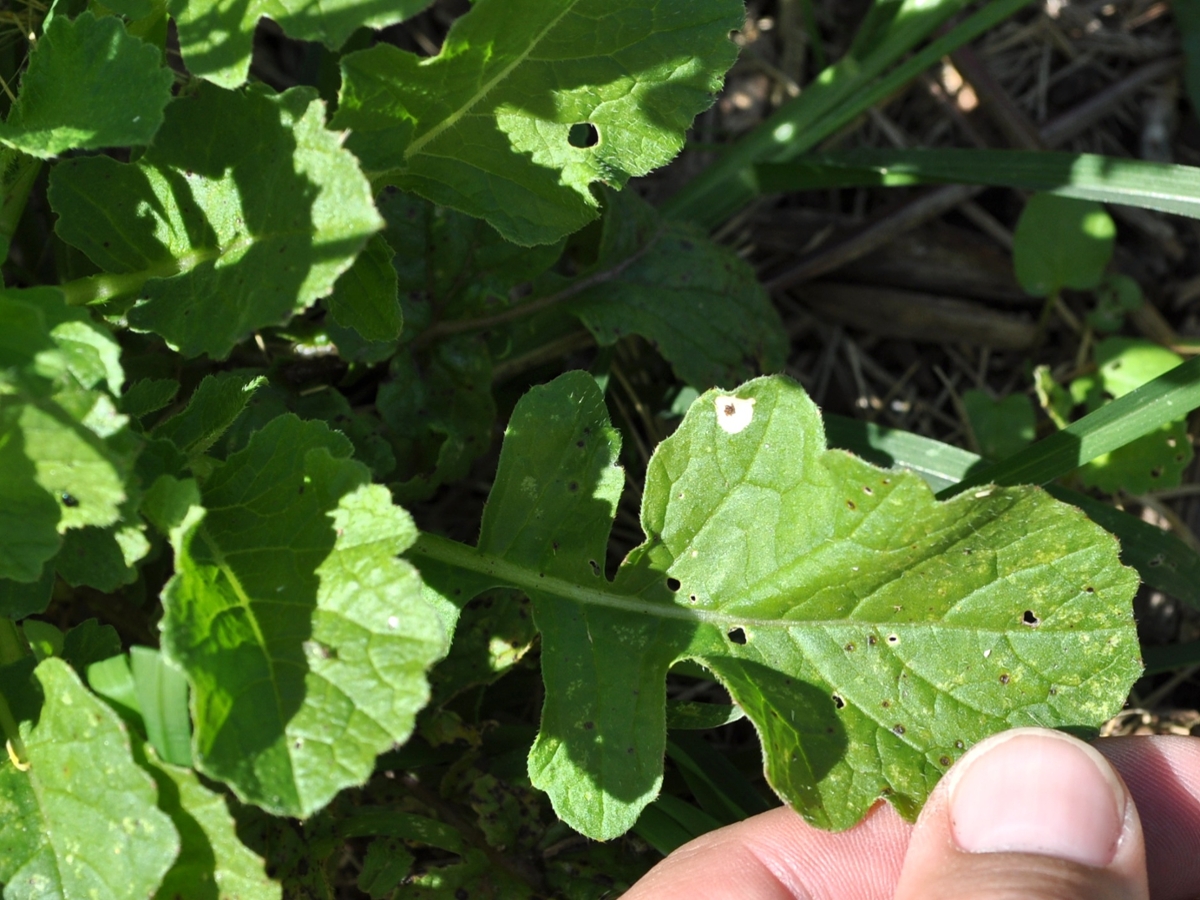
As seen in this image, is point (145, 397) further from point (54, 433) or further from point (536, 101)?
point (536, 101)

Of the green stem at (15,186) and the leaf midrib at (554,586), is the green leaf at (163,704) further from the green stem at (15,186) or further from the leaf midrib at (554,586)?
the green stem at (15,186)

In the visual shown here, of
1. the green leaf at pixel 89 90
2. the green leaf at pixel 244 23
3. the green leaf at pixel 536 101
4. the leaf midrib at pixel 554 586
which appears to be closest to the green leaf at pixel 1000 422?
the leaf midrib at pixel 554 586

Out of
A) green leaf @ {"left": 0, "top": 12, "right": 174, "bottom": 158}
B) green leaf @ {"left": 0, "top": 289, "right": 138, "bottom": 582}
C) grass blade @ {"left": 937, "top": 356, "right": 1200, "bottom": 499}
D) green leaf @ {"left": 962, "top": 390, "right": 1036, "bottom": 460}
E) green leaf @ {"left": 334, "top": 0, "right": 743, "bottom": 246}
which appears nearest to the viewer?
green leaf @ {"left": 0, "top": 289, "right": 138, "bottom": 582}

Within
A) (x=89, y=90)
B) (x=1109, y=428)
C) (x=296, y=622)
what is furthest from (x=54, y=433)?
(x=1109, y=428)

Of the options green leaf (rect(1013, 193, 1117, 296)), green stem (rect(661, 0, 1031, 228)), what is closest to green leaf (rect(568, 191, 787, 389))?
green stem (rect(661, 0, 1031, 228))

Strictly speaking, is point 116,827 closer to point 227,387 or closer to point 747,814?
point 227,387

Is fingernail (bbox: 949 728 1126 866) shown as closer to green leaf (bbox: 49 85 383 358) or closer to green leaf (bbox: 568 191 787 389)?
green leaf (bbox: 568 191 787 389)

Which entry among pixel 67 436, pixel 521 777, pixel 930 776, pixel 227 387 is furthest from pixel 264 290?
pixel 930 776
